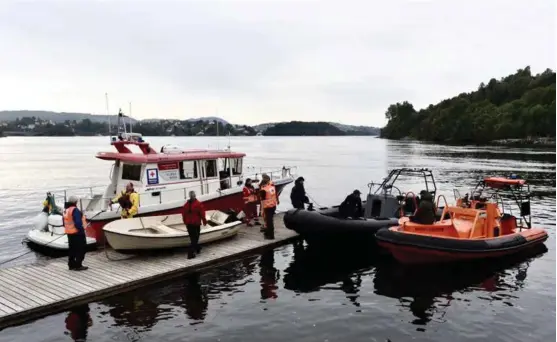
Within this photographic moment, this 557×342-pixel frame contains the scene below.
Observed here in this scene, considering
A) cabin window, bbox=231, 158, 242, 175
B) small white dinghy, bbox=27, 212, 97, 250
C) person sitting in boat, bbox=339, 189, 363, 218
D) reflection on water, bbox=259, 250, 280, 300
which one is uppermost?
cabin window, bbox=231, 158, 242, 175

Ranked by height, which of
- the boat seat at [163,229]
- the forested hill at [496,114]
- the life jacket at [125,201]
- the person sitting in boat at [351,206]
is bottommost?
the boat seat at [163,229]

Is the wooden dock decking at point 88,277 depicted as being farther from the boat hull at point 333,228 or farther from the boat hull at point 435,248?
the boat hull at point 435,248

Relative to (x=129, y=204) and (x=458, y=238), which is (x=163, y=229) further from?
(x=458, y=238)

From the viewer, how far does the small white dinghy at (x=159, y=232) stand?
11852 mm

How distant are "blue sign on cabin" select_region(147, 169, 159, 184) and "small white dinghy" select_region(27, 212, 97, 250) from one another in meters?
2.60

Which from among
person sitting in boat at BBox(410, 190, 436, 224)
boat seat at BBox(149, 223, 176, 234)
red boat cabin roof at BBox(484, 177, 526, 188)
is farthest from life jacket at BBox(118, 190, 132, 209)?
red boat cabin roof at BBox(484, 177, 526, 188)

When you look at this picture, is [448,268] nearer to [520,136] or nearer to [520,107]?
[520,136]

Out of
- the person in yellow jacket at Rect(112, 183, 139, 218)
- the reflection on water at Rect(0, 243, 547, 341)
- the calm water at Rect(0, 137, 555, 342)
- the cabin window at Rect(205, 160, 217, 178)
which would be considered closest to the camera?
the calm water at Rect(0, 137, 555, 342)

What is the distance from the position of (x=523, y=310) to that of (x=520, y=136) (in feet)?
363

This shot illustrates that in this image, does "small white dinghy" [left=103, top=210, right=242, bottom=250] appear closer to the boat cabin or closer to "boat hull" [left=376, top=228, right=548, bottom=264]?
the boat cabin

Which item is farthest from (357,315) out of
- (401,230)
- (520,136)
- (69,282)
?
(520,136)

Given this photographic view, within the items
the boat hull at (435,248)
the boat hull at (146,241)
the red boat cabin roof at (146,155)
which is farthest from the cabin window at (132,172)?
the boat hull at (435,248)

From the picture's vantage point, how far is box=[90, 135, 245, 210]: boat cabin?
1500 centimetres

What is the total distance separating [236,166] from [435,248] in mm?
8502
